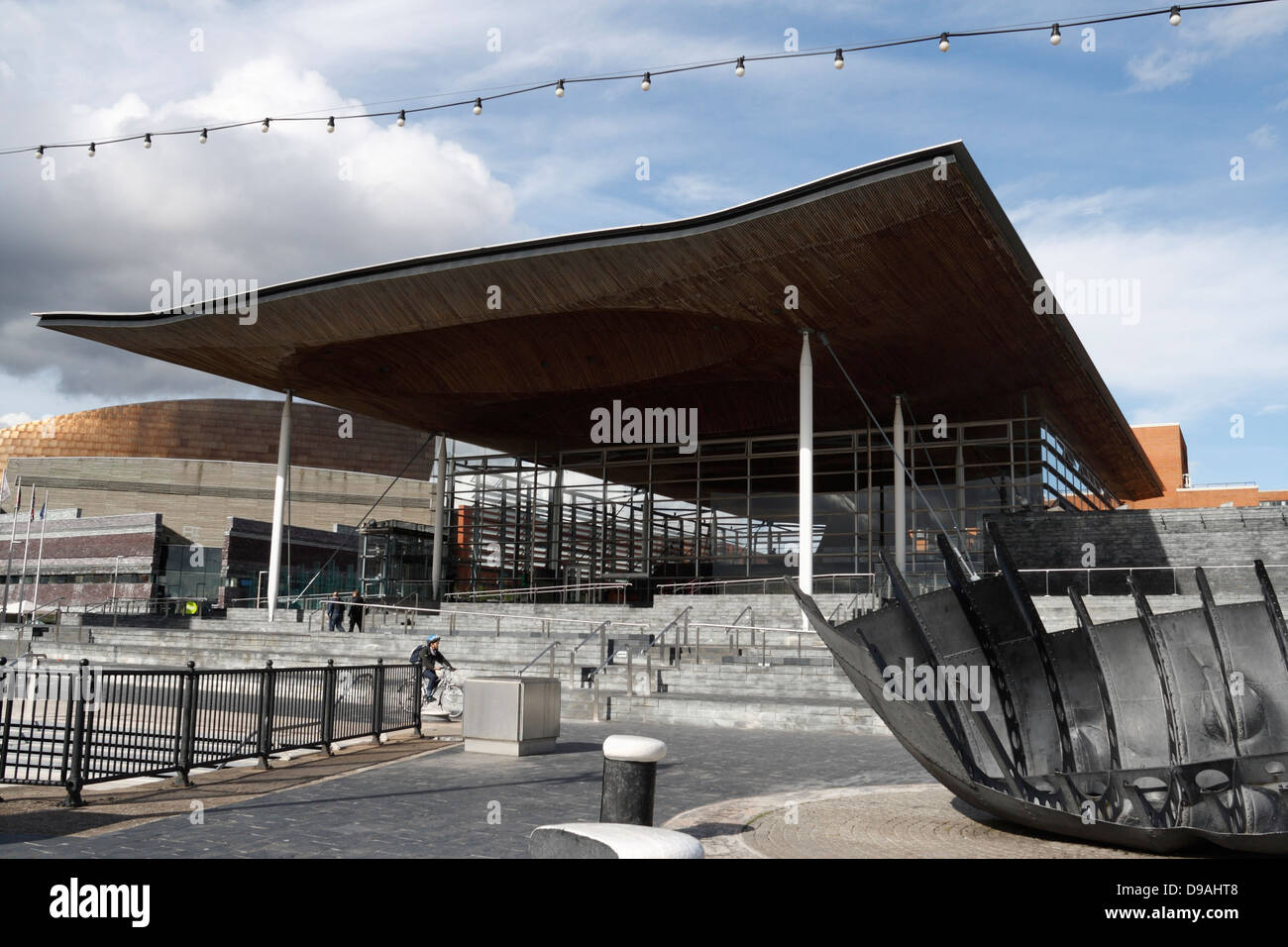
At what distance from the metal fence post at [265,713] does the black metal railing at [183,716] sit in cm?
1

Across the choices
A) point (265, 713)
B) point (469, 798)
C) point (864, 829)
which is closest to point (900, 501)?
point (265, 713)

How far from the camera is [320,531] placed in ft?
220

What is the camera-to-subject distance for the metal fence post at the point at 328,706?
1355cm

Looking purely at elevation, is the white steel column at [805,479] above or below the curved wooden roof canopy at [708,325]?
below

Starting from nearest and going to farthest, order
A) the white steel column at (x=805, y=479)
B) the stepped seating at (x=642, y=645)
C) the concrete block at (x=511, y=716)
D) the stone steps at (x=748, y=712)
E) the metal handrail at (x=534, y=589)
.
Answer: the concrete block at (x=511, y=716)
the stone steps at (x=748, y=712)
the stepped seating at (x=642, y=645)
the white steel column at (x=805, y=479)
the metal handrail at (x=534, y=589)

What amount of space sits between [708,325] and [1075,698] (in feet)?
70.5

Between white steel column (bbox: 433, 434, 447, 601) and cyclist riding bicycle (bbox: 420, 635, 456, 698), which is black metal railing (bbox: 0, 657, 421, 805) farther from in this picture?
white steel column (bbox: 433, 434, 447, 601)

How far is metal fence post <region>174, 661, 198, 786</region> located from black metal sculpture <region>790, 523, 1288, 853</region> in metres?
6.65

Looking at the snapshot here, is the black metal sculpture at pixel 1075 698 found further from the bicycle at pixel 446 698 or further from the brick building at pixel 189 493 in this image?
the brick building at pixel 189 493

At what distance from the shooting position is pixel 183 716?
1153 centimetres

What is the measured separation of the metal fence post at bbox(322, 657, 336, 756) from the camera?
1355 centimetres

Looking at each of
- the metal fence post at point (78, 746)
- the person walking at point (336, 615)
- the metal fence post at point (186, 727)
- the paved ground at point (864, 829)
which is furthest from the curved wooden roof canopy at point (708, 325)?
the metal fence post at point (78, 746)
